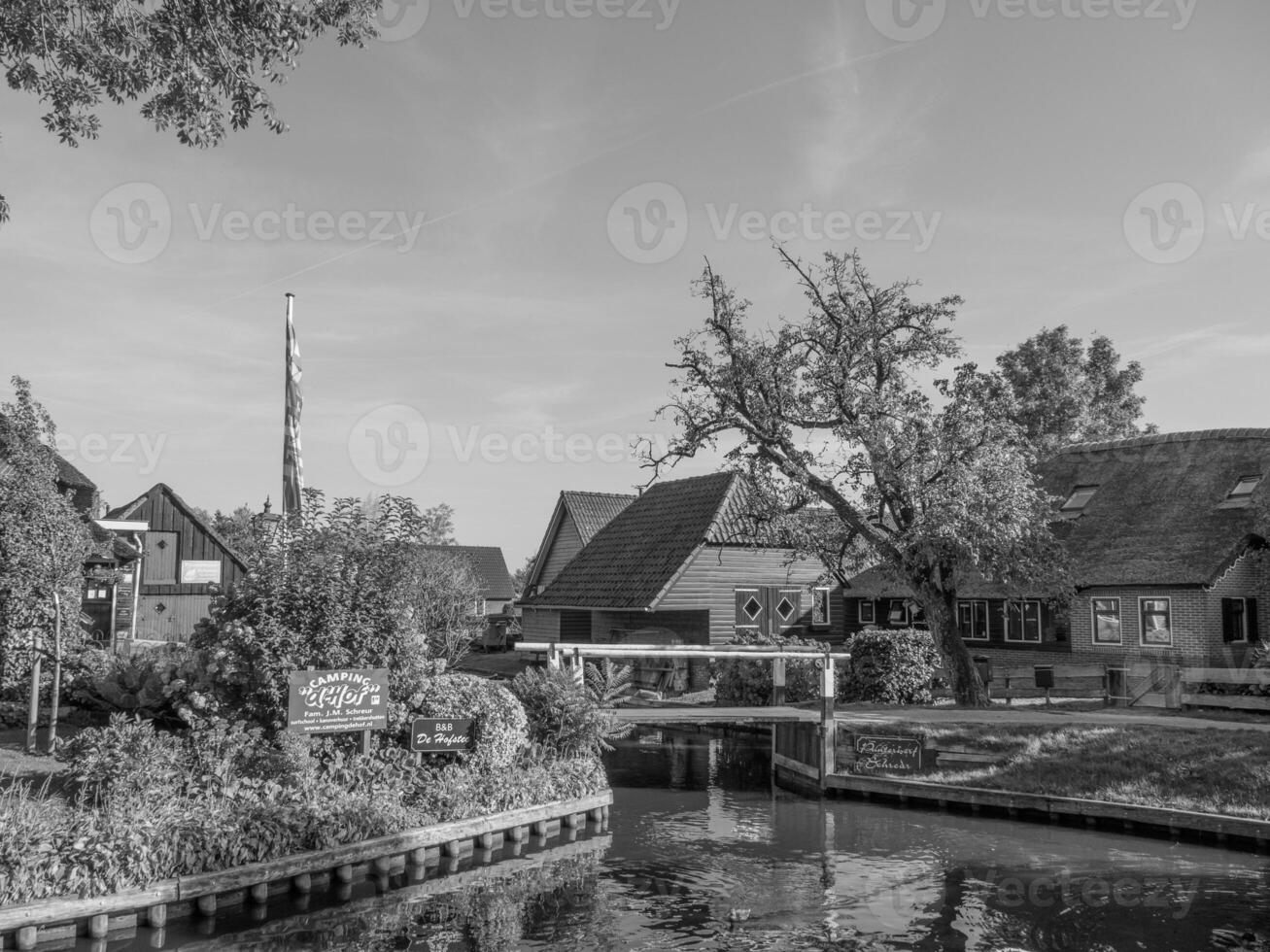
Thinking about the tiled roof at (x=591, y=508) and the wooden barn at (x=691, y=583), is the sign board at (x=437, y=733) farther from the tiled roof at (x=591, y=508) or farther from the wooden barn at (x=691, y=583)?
the tiled roof at (x=591, y=508)

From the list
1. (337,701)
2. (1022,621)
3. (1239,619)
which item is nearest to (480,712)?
(337,701)

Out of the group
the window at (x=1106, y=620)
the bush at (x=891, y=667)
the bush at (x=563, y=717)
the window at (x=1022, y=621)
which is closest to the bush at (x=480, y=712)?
the bush at (x=563, y=717)

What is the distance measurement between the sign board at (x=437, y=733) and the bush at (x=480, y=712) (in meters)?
0.44

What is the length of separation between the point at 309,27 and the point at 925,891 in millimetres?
15432

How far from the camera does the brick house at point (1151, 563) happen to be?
28984mm

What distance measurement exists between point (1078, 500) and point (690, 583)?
43.6ft

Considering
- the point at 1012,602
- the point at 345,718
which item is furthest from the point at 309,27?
the point at 1012,602

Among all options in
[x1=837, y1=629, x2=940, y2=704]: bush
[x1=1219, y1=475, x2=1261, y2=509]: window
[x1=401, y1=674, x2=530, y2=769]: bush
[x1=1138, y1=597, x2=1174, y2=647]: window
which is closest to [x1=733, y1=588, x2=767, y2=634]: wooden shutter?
[x1=837, y1=629, x2=940, y2=704]: bush

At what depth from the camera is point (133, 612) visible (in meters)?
37.2

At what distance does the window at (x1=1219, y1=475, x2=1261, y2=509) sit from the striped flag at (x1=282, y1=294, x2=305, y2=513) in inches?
997

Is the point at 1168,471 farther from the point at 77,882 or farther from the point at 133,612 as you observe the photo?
the point at 133,612

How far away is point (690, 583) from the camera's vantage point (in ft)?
113

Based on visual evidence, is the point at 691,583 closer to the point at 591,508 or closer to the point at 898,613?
the point at 898,613

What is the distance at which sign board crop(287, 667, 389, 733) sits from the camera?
50.5 feet
